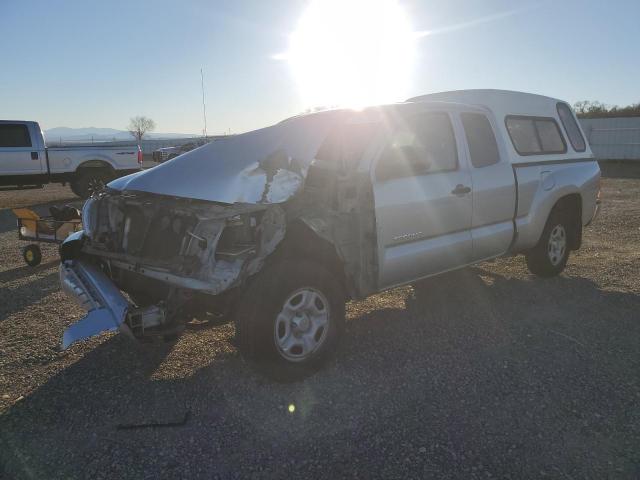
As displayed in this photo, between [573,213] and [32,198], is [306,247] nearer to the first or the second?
[573,213]

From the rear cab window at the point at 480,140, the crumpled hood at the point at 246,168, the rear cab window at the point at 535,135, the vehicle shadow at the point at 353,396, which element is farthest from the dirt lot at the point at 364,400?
the rear cab window at the point at 535,135

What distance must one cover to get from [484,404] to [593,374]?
0.99m

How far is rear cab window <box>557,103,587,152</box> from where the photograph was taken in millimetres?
6012

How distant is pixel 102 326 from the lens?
120 inches

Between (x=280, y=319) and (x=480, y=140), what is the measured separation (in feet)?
9.14

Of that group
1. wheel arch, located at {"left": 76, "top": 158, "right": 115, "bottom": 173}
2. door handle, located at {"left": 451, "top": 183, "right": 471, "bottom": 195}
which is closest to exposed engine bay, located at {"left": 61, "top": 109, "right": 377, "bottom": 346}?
door handle, located at {"left": 451, "top": 183, "right": 471, "bottom": 195}

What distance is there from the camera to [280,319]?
3361mm

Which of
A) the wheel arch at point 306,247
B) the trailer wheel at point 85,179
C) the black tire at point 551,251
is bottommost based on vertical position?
the black tire at point 551,251

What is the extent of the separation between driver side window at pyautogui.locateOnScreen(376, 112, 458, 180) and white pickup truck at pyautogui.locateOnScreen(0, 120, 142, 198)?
1091 cm

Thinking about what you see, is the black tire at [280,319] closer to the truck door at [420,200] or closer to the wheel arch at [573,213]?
the truck door at [420,200]

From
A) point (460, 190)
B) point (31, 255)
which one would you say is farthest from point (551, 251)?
point (31, 255)

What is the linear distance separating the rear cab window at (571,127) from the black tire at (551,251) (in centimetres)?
93

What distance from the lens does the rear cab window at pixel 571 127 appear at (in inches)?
237

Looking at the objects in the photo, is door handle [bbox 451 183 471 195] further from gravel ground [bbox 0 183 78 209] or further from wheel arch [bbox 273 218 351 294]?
gravel ground [bbox 0 183 78 209]
